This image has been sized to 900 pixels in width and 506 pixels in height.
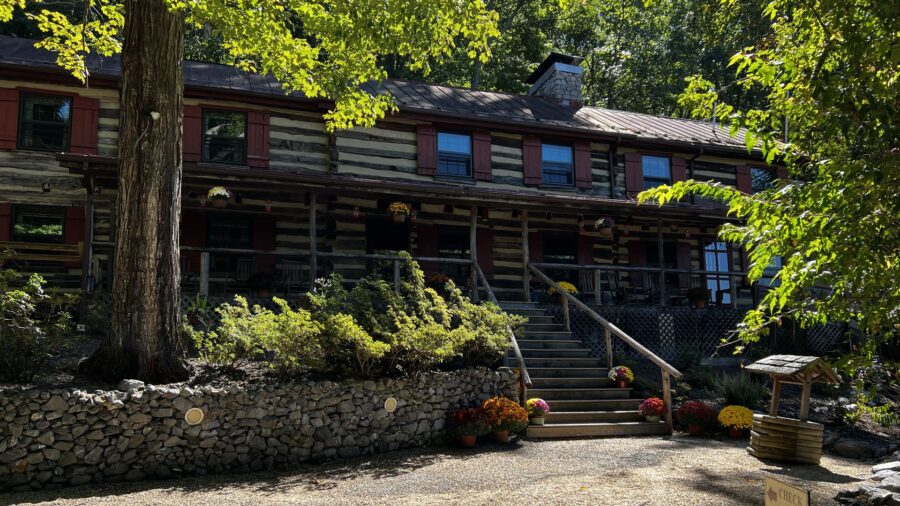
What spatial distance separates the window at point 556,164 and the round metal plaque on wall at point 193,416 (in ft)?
42.0

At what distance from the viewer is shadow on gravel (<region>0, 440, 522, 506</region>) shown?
6.83m

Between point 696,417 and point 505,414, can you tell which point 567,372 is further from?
point 505,414

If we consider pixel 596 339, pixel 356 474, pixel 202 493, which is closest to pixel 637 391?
pixel 596 339

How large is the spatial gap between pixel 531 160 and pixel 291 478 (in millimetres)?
12625

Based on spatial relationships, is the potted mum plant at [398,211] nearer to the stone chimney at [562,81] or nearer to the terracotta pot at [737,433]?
the terracotta pot at [737,433]

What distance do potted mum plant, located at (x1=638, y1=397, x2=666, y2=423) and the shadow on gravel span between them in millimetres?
2943

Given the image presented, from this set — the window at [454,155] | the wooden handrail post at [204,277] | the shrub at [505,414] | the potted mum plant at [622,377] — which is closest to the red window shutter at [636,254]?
the window at [454,155]

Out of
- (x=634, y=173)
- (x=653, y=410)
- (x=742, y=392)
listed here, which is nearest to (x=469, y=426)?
(x=653, y=410)

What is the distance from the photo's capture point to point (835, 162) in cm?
435

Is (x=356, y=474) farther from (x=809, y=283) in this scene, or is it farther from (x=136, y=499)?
(x=809, y=283)

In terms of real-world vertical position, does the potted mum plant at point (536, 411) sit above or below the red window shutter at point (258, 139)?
below

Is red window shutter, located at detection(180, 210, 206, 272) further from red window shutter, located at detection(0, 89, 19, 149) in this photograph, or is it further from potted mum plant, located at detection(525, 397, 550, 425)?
potted mum plant, located at detection(525, 397, 550, 425)

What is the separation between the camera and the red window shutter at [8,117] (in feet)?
47.2

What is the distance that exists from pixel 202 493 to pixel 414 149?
11784 millimetres
